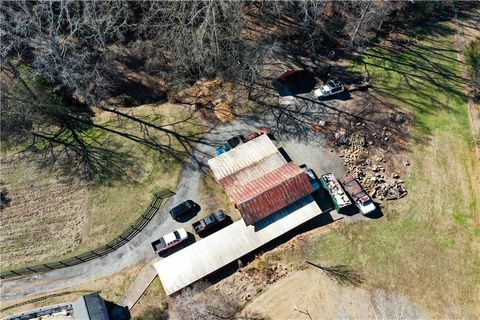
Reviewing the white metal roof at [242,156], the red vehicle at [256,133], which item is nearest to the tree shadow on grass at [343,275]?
the white metal roof at [242,156]

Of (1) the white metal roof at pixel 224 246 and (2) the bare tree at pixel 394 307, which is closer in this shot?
(2) the bare tree at pixel 394 307

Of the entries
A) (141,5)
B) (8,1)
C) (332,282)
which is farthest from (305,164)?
(8,1)

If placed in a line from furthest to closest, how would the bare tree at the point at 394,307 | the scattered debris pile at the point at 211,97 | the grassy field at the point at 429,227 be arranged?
1. the scattered debris pile at the point at 211,97
2. the grassy field at the point at 429,227
3. the bare tree at the point at 394,307

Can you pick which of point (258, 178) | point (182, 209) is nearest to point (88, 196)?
point (182, 209)

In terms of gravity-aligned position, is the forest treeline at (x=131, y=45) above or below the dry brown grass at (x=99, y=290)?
above

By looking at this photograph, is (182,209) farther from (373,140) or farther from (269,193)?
(373,140)

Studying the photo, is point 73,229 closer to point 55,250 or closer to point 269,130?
point 55,250

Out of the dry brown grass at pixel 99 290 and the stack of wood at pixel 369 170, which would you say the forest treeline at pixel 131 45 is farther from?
the stack of wood at pixel 369 170
